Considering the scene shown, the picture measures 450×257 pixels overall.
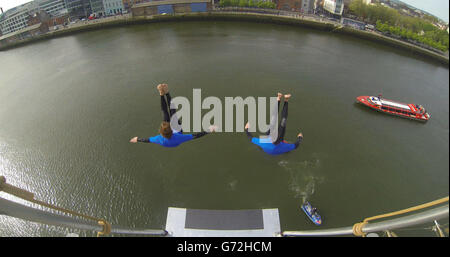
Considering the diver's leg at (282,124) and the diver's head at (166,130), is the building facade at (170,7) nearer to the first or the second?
the diver's head at (166,130)

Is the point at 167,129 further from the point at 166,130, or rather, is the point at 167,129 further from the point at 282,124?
the point at 282,124

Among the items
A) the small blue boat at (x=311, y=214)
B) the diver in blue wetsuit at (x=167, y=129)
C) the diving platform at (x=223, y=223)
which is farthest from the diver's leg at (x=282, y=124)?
the small blue boat at (x=311, y=214)

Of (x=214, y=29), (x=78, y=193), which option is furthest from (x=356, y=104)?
(x=214, y=29)

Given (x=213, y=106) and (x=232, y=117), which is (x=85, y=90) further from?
(x=232, y=117)

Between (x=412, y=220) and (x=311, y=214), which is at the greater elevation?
(x=412, y=220)

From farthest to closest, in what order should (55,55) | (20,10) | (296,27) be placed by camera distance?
(20,10) < (296,27) < (55,55)

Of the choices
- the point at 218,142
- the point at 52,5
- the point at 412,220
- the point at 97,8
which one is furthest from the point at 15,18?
the point at 412,220
